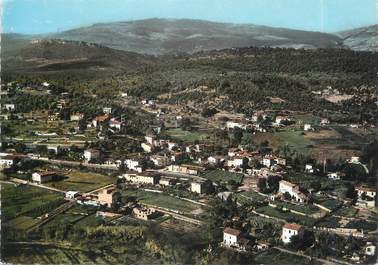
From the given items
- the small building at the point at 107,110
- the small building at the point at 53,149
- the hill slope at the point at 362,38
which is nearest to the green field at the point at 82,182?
the small building at the point at 53,149

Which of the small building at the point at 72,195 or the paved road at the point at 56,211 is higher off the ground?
the small building at the point at 72,195

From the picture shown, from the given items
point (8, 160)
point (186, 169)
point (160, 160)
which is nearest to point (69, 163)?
point (8, 160)

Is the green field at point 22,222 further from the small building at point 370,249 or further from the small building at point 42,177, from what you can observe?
Result: the small building at point 370,249

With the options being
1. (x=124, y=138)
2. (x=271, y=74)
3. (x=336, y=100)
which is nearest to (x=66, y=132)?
(x=124, y=138)

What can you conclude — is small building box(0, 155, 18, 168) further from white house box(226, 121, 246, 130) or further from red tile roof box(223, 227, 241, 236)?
red tile roof box(223, 227, 241, 236)

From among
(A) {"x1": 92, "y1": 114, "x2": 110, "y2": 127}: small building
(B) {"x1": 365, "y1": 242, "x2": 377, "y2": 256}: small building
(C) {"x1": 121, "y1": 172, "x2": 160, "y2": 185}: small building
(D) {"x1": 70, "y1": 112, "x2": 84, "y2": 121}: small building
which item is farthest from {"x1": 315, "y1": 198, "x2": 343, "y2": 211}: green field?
(D) {"x1": 70, "y1": 112, "x2": 84, "y2": 121}: small building

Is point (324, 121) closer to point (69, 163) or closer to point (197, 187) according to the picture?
point (197, 187)
